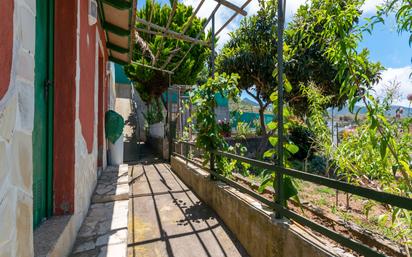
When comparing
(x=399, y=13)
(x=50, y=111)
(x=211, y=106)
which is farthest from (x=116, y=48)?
(x=399, y=13)

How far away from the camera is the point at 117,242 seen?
79.3 inches

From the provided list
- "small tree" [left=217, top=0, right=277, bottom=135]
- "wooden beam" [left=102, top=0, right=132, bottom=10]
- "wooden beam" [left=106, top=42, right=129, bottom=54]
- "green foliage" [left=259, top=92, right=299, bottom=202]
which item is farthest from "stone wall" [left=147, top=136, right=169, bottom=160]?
"green foliage" [left=259, top=92, right=299, bottom=202]

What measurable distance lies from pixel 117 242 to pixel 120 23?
10.4ft

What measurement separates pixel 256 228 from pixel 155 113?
9.10 meters

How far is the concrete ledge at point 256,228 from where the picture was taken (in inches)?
64.3

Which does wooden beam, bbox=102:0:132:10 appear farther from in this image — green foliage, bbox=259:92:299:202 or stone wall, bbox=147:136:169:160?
stone wall, bbox=147:136:169:160

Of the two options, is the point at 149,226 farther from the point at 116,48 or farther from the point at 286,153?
the point at 116,48

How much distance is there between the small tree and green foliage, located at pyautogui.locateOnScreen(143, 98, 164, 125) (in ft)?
11.1

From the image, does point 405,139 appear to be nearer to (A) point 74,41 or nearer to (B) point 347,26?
(B) point 347,26

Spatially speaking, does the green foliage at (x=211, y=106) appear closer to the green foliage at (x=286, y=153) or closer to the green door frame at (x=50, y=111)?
the green foliage at (x=286, y=153)

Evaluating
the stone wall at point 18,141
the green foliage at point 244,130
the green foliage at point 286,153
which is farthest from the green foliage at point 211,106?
the green foliage at point 244,130

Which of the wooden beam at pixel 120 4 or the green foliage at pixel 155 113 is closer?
the wooden beam at pixel 120 4

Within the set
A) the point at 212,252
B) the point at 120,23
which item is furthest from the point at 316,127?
the point at 120,23

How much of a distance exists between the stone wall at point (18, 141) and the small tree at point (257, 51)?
7.15 meters
